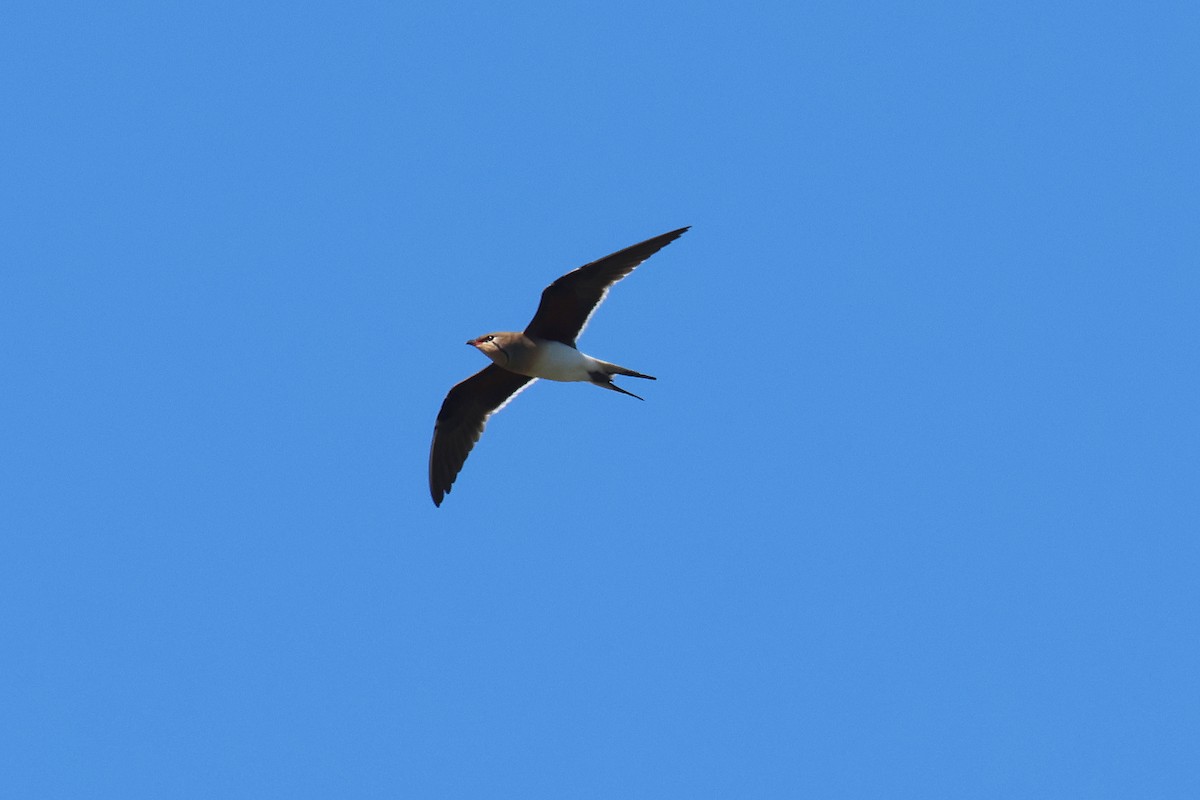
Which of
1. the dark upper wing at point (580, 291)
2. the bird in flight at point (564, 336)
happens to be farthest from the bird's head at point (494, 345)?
the dark upper wing at point (580, 291)

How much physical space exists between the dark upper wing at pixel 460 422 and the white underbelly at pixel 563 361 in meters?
1.34

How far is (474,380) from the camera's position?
16594 mm

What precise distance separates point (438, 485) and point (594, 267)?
356 cm

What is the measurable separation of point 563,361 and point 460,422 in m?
2.16

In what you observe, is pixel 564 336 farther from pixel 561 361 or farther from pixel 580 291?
pixel 580 291

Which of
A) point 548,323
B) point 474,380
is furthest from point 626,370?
point 474,380

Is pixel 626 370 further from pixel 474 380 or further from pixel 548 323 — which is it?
pixel 474 380

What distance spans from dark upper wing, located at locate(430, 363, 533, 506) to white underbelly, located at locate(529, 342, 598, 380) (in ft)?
4.40

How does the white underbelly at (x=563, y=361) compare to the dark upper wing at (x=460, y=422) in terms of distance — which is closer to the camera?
the white underbelly at (x=563, y=361)

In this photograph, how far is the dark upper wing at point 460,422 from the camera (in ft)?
54.9

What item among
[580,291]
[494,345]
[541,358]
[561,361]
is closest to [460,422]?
[494,345]

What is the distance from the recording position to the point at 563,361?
15.2 metres

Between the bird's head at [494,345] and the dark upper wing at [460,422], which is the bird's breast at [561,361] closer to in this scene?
the bird's head at [494,345]

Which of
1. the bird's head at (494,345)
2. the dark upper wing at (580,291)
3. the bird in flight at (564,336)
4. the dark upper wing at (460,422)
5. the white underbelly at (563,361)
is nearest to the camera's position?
the dark upper wing at (580,291)
